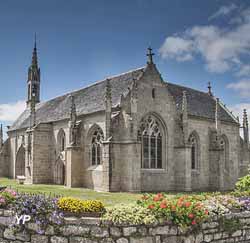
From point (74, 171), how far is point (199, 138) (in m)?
13.2

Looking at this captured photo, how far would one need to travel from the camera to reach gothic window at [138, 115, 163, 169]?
28969 mm

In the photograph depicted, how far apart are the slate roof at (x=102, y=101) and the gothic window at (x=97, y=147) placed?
6.98 feet

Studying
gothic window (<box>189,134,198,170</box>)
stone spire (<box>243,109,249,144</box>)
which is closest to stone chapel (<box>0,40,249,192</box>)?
gothic window (<box>189,134,198,170</box>)

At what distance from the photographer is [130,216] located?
30.6 feet

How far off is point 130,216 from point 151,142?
20.3 m

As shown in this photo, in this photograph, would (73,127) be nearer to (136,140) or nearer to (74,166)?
(74,166)

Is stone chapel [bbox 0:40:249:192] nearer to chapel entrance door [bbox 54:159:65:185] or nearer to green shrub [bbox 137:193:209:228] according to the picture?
chapel entrance door [bbox 54:159:65:185]

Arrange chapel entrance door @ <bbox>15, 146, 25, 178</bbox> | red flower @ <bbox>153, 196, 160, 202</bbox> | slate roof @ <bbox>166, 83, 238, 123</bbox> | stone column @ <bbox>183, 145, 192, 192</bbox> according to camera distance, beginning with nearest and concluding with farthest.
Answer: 1. red flower @ <bbox>153, 196, 160, 202</bbox>
2. stone column @ <bbox>183, 145, 192, 192</bbox>
3. slate roof @ <bbox>166, 83, 238, 123</bbox>
4. chapel entrance door @ <bbox>15, 146, 25, 178</bbox>

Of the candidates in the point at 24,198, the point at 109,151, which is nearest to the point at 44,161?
the point at 109,151

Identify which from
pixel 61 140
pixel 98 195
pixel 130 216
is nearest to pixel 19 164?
pixel 61 140

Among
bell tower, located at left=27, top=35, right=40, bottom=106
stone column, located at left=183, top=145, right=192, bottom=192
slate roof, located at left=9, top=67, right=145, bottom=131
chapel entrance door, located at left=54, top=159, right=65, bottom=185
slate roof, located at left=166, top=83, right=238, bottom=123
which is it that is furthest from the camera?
bell tower, located at left=27, top=35, right=40, bottom=106

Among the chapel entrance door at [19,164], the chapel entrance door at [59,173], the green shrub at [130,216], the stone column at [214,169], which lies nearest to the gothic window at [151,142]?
the stone column at [214,169]

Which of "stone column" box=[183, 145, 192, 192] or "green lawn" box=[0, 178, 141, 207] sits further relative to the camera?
"stone column" box=[183, 145, 192, 192]

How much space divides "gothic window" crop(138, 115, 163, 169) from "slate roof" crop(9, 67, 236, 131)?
331 centimetres
